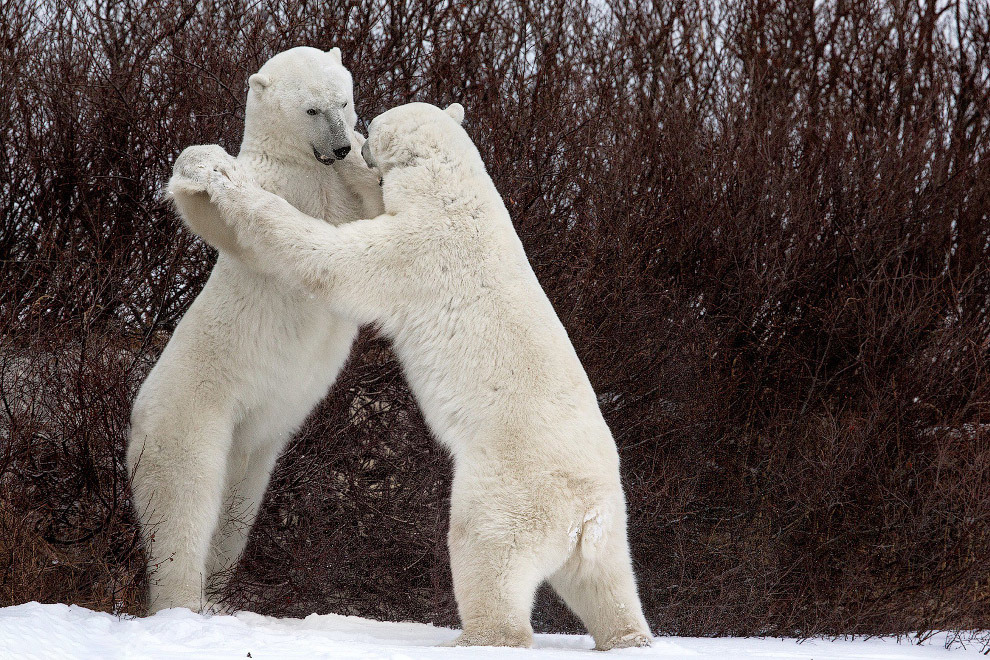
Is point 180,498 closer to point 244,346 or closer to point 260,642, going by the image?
point 244,346

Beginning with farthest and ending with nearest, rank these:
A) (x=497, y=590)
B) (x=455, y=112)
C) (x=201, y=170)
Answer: (x=455, y=112)
(x=201, y=170)
(x=497, y=590)

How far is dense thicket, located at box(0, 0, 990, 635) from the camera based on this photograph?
22.6ft

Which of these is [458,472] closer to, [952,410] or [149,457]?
[149,457]

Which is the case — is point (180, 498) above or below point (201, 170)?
below

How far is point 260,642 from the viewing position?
3.18 metres

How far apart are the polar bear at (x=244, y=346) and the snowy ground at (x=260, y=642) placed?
35cm

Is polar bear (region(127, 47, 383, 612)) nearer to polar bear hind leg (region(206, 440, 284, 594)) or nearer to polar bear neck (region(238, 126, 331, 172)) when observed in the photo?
polar bear neck (region(238, 126, 331, 172))

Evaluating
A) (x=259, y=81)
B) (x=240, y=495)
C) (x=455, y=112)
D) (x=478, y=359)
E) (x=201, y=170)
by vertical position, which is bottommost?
(x=240, y=495)

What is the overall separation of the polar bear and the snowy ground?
35 centimetres

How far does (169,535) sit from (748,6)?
30.6 ft

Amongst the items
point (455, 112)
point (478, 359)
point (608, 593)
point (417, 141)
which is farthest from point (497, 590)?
point (455, 112)

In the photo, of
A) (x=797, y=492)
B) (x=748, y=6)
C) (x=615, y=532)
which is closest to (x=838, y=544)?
(x=797, y=492)

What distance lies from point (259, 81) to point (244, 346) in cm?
98

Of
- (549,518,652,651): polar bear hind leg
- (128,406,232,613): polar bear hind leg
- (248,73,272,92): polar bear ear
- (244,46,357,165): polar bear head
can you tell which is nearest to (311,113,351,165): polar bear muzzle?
(244,46,357,165): polar bear head
